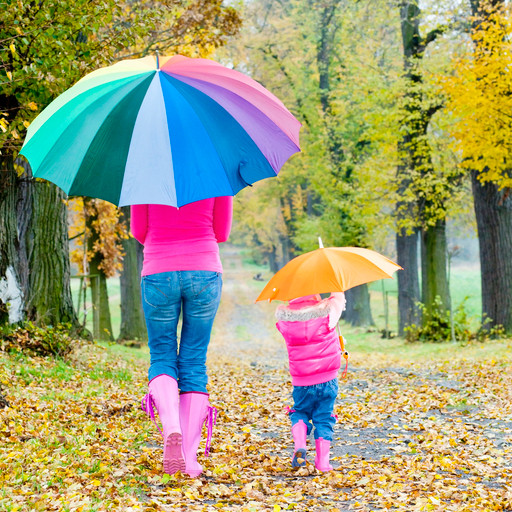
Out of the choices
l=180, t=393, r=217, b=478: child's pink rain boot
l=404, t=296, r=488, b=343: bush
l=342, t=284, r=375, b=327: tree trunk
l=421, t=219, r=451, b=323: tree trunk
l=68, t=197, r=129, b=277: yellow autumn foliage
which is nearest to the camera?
l=180, t=393, r=217, b=478: child's pink rain boot

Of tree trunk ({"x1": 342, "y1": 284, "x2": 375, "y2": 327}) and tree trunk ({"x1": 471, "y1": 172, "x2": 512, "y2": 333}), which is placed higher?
tree trunk ({"x1": 471, "y1": 172, "x2": 512, "y2": 333})

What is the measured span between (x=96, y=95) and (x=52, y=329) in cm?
578

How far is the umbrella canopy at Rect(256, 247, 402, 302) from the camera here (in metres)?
4.66

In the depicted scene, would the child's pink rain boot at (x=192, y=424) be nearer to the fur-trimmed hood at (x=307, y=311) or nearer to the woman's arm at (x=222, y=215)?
the fur-trimmed hood at (x=307, y=311)

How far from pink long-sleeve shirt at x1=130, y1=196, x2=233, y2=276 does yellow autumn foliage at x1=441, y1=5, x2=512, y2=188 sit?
843 cm

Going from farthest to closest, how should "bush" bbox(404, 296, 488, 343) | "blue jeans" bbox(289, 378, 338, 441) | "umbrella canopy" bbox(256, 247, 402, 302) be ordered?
"bush" bbox(404, 296, 488, 343) < "blue jeans" bbox(289, 378, 338, 441) < "umbrella canopy" bbox(256, 247, 402, 302)

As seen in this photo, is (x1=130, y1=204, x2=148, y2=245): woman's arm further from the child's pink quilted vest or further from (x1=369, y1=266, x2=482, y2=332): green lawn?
(x1=369, y1=266, x2=482, y2=332): green lawn

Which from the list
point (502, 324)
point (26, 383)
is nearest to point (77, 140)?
point (26, 383)

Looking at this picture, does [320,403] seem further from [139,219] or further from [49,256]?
[49,256]

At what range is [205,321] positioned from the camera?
163 inches

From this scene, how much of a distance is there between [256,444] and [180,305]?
88.3 inches

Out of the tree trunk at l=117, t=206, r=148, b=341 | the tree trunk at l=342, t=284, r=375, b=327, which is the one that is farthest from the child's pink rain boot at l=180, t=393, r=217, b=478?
the tree trunk at l=342, t=284, r=375, b=327

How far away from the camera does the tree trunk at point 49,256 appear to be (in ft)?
31.7

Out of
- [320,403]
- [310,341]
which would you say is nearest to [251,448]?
[320,403]
